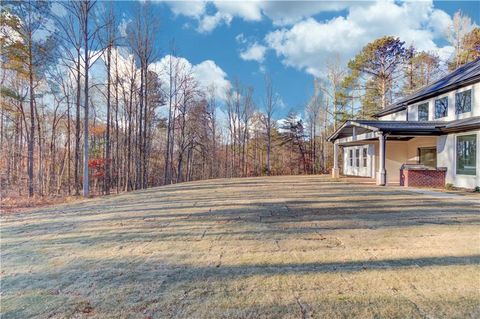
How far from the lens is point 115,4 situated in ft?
52.8

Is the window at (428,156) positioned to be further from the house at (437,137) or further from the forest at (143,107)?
the forest at (143,107)

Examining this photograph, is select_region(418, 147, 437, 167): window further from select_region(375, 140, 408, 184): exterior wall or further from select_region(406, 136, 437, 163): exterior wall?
select_region(375, 140, 408, 184): exterior wall

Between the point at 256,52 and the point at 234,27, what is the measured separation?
6.64 meters

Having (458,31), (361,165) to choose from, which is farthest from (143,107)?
(458,31)

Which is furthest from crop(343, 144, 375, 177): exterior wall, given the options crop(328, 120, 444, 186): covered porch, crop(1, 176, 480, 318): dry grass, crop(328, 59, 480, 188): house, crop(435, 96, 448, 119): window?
crop(1, 176, 480, 318): dry grass

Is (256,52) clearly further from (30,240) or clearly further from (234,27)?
(30,240)

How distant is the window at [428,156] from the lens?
13540 millimetres

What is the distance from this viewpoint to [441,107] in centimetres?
1377

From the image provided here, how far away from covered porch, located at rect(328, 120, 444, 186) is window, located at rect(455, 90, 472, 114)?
116 cm

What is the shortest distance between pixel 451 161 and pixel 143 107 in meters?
20.1

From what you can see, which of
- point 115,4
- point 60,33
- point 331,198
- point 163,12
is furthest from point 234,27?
point 331,198

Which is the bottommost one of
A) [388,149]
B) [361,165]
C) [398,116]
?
[361,165]

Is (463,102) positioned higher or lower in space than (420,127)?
higher

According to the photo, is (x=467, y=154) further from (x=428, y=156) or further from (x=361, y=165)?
(x=361, y=165)
